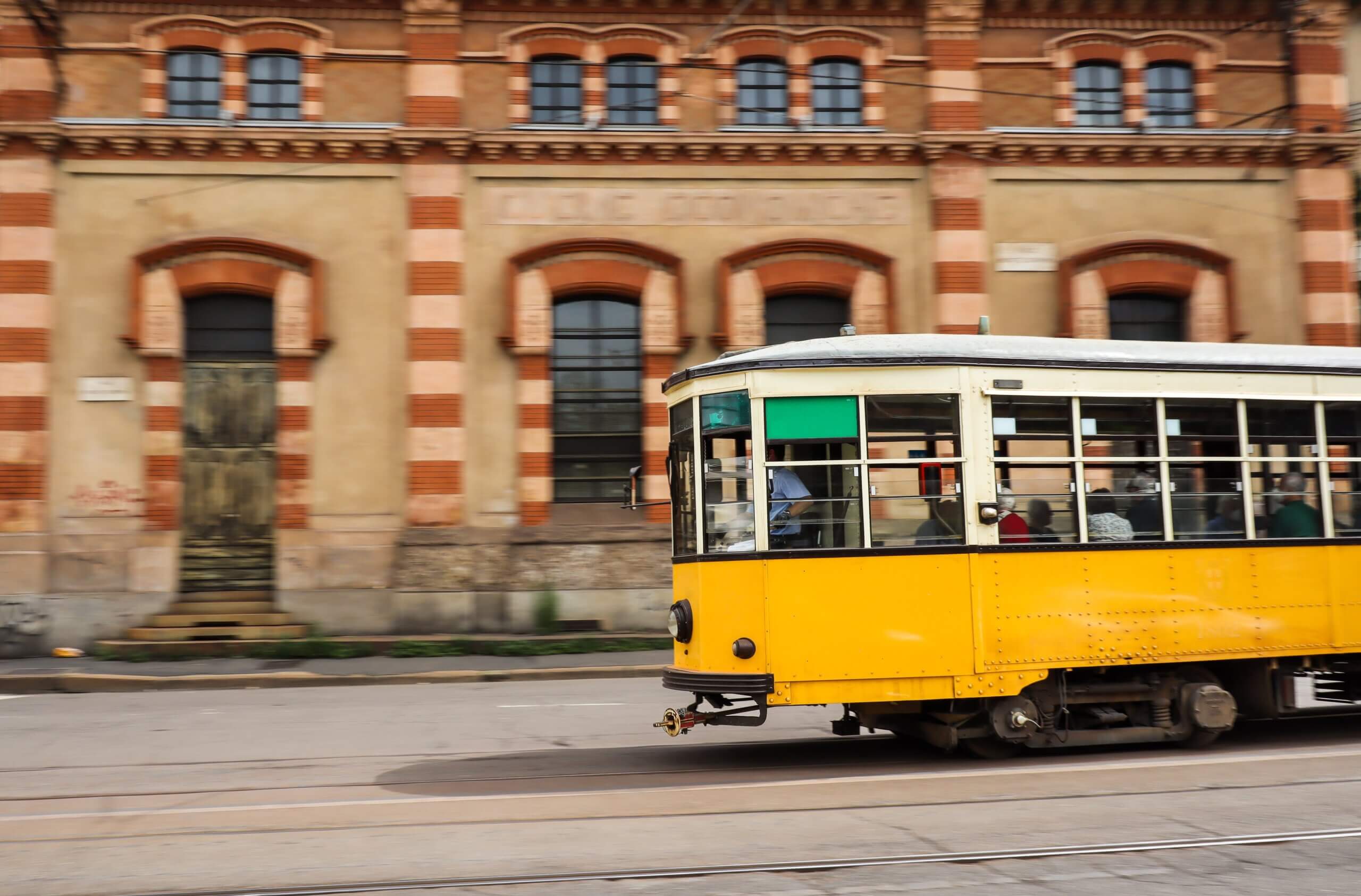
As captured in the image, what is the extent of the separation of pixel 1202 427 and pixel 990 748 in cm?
284

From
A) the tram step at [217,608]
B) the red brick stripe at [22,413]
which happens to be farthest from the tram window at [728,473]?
the red brick stripe at [22,413]

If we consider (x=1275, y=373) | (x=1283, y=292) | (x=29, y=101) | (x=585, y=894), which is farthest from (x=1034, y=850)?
(x=29, y=101)

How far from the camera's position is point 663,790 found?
7.89m

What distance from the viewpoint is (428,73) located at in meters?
19.1

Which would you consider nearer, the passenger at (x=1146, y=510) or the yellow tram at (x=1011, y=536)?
the yellow tram at (x=1011, y=536)

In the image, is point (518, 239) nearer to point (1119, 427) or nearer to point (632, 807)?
point (1119, 427)

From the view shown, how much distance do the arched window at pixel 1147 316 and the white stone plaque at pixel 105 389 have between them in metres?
15.4

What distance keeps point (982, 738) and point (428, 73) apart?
1415cm

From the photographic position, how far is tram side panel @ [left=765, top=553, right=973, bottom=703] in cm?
836

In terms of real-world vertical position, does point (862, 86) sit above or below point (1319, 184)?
above

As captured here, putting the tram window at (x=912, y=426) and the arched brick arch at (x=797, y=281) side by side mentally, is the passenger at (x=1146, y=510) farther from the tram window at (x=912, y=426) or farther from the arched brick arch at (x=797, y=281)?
the arched brick arch at (x=797, y=281)

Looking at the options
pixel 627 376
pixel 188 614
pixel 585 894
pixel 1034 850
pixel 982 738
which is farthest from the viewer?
pixel 627 376

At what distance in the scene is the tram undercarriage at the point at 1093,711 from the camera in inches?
343

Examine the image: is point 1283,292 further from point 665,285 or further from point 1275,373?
point 1275,373
